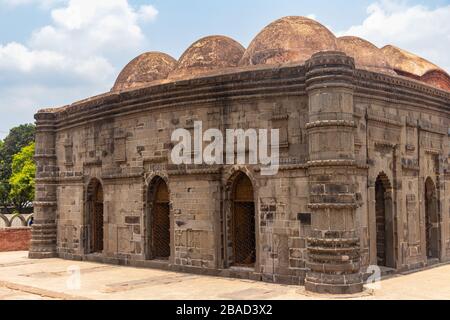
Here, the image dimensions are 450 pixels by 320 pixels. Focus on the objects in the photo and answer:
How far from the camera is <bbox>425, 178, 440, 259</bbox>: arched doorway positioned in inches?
456

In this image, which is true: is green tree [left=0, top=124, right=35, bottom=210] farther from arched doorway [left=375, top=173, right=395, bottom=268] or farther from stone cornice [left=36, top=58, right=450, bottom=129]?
arched doorway [left=375, top=173, right=395, bottom=268]

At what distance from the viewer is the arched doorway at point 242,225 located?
1006 cm

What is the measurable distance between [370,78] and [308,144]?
2.05 meters

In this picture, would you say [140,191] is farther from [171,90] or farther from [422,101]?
[422,101]

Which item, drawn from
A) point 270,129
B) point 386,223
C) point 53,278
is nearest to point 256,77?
point 270,129

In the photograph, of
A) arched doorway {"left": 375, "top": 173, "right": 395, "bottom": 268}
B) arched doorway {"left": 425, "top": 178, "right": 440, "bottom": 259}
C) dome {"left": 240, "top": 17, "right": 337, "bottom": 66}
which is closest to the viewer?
arched doorway {"left": 375, "top": 173, "right": 395, "bottom": 268}

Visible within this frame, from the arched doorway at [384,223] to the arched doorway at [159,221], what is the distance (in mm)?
4608

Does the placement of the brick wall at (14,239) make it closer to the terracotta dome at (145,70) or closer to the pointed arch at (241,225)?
the terracotta dome at (145,70)

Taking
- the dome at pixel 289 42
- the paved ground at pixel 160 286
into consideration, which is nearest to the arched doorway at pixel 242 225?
the paved ground at pixel 160 286

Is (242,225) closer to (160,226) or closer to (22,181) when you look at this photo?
(160,226)

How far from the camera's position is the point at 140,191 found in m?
11.5

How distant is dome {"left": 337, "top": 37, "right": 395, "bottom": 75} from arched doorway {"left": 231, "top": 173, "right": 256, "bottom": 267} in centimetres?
428

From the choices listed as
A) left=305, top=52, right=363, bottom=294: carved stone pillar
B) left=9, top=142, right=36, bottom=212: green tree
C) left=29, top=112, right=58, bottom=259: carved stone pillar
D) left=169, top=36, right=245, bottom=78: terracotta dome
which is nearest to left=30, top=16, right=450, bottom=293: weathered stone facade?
left=305, top=52, right=363, bottom=294: carved stone pillar

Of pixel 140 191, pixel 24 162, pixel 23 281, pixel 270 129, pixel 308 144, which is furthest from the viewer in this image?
pixel 24 162
